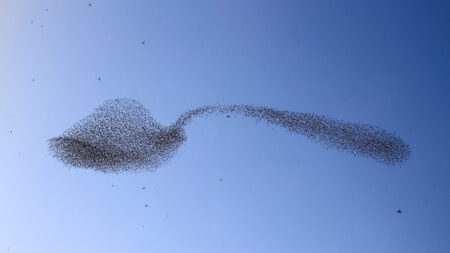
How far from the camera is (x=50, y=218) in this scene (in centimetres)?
216

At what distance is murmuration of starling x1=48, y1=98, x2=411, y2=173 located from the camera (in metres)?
2.00

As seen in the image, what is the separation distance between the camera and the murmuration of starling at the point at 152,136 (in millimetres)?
1995

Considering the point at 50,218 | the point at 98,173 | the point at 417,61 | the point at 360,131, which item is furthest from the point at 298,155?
the point at 50,218

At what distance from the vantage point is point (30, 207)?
2197mm

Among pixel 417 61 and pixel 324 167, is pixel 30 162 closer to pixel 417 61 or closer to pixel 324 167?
pixel 324 167

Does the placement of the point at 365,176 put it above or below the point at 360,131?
below

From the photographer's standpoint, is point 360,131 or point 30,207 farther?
point 30,207

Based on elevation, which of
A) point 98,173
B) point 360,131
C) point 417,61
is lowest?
point 98,173

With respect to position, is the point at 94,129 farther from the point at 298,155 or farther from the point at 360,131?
the point at 360,131

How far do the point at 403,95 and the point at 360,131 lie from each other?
1.03 feet

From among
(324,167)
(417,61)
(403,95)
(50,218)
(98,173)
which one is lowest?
(50,218)

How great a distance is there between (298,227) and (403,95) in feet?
3.13

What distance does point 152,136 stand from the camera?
2158 mm

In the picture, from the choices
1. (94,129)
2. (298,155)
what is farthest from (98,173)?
(298,155)
